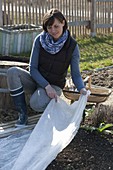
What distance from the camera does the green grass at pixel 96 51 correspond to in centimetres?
917

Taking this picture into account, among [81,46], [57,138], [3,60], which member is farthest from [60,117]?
[81,46]

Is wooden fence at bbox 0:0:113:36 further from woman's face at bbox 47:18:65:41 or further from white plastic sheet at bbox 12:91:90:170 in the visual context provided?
white plastic sheet at bbox 12:91:90:170

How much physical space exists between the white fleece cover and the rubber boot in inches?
8.1

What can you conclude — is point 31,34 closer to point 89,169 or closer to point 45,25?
point 45,25

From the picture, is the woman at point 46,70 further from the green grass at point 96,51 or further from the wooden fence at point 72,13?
the wooden fence at point 72,13

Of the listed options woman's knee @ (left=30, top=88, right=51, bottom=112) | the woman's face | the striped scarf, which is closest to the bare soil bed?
woman's knee @ (left=30, top=88, right=51, bottom=112)

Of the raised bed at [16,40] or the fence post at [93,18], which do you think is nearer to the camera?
the raised bed at [16,40]

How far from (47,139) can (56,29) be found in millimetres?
1151

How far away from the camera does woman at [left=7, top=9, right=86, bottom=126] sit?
17.4 ft

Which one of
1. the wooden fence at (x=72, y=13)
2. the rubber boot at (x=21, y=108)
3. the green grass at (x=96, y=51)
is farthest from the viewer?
the wooden fence at (x=72, y=13)

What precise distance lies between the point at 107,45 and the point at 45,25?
6386 mm

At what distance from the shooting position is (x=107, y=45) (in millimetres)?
11484

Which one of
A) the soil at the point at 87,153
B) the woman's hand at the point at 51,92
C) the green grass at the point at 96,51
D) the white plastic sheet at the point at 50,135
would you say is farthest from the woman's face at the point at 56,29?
the green grass at the point at 96,51

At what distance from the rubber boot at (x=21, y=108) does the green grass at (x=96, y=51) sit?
3247mm
